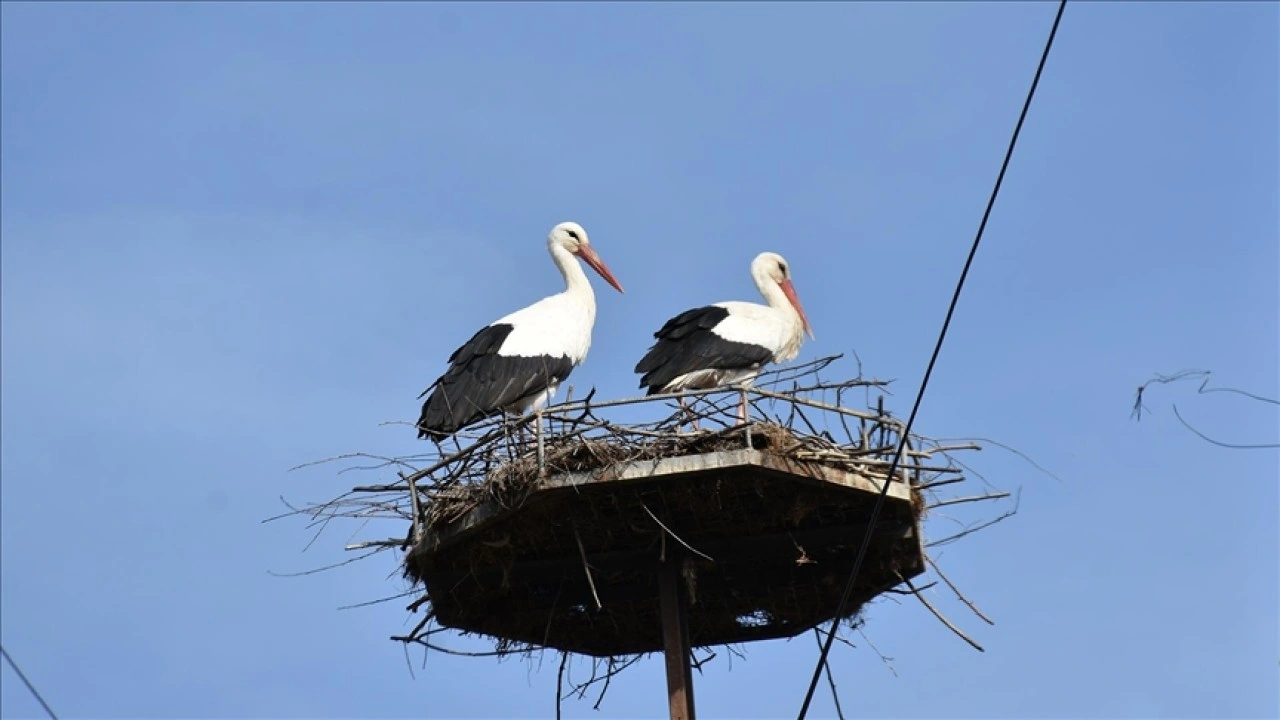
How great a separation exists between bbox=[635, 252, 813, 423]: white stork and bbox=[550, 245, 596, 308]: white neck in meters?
0.72

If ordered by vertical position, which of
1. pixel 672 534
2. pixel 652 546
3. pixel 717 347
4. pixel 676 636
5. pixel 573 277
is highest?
pixel 573 277

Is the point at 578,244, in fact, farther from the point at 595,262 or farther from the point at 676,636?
the point at 676,636

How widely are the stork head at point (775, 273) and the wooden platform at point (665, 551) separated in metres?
3.41

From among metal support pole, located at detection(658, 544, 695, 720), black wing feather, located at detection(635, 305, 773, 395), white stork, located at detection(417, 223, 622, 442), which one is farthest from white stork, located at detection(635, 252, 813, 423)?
metal support pole, located at detection(658, 544, 695, 720)

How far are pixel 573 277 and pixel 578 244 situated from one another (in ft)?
1.60

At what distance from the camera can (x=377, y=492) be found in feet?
30.7

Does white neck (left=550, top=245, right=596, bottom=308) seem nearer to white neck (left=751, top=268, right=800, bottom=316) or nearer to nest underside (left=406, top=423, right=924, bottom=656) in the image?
white neck (left=751, top=268, right=800, bottom=316)

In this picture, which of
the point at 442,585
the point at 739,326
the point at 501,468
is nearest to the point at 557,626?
the point at 442,585

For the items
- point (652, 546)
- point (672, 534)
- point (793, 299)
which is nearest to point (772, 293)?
point (793, 299)

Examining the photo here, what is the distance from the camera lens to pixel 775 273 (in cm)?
1305

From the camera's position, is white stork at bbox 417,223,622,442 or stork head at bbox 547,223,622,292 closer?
white stork at bbox 417,223,622,442

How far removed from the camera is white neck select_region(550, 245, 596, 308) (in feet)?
39.5

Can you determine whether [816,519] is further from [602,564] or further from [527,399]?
[527,399]

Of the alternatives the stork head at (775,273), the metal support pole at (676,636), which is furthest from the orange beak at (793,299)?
the metal support pole at (676,636)
